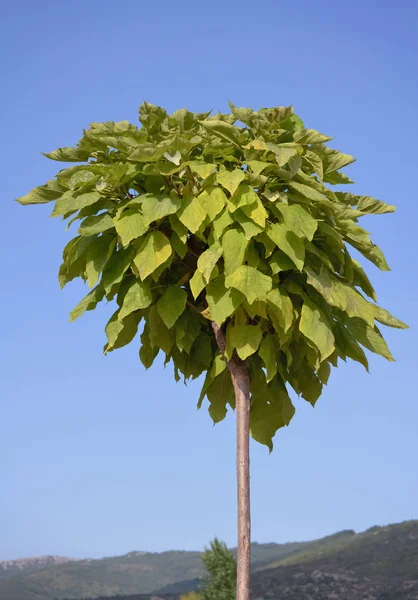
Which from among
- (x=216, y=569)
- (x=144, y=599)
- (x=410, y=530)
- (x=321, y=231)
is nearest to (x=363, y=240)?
(x=321, y=231)

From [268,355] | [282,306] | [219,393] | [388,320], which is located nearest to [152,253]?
[282,306]

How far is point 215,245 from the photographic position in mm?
7148

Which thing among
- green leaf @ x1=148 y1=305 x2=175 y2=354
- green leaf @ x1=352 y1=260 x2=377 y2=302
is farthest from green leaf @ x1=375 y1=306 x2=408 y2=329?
green leaf @ x1=148 y1=305 x2=175 y2=354

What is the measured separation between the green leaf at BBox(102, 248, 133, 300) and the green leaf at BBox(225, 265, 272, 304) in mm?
1087

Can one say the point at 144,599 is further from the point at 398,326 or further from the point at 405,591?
the point at 398,326

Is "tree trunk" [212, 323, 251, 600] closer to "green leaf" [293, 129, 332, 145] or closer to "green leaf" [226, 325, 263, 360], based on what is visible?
"green leaf" [226, 325, 263, 360]

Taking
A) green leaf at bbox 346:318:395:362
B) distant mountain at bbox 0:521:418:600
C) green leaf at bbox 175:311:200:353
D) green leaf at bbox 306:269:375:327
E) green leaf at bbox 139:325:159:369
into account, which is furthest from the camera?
distant mountain at bbox 0:521:418:600

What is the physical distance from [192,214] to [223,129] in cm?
85

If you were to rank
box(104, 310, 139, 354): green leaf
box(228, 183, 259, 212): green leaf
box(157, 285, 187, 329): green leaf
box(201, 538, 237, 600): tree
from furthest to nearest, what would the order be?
box(201, 538, 237, 600): tree, box(104, 310, 139, 354): green leaf, box(157, 285, 187, 329): green leaf, box(228, 183, 259, 212): green leaf

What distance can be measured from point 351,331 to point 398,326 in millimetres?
473

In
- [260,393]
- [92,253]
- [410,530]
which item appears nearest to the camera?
[92,253]

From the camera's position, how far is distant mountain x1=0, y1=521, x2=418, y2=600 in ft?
137

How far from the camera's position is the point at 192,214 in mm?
7082

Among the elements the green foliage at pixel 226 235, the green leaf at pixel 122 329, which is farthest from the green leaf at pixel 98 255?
the green leaf at pixel 122 329
